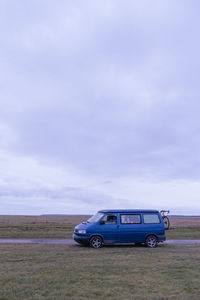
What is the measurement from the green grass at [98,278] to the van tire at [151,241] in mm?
5243

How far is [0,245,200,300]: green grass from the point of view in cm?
714

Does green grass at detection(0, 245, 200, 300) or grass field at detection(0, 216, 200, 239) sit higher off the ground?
grass field at detection(0, 216, 200, 239)

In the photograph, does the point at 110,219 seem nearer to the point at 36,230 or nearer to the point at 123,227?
the point at 123,227

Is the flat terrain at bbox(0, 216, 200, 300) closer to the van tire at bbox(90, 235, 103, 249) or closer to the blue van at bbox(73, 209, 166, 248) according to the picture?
the van tire at bbox(90, 235, 103, 249)

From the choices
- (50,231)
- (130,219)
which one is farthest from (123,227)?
(50,231)

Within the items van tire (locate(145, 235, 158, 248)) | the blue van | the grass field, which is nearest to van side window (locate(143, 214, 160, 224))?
the blue van

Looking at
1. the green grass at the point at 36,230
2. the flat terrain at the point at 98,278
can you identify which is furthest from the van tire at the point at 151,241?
the green grass at the point at 36,230

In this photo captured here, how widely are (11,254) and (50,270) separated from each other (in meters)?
4.42

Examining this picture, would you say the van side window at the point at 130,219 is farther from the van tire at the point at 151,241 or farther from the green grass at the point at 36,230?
the green grass at the point at 36,230

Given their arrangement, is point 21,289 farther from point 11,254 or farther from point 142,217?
point 142,217

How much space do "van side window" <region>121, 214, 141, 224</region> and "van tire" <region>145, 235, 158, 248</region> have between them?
989mm

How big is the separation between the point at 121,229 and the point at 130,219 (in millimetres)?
839

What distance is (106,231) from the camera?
1745cm

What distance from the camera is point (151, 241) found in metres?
17.8
